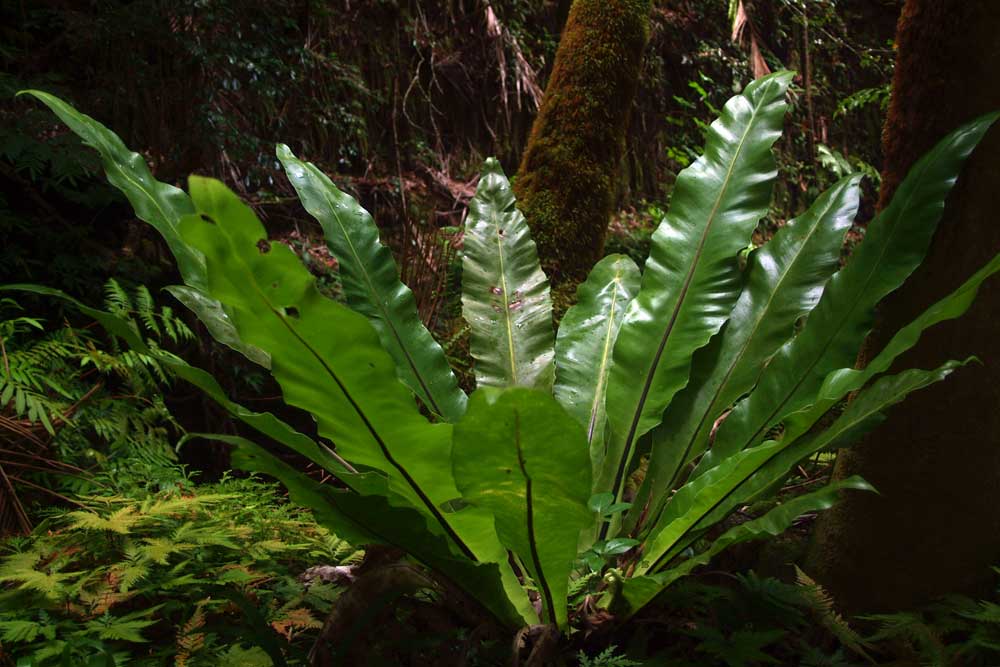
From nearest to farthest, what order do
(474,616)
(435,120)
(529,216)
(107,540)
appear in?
(474,616), (107,540), (529,216), (435,120)

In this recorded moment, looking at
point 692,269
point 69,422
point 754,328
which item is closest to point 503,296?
point 692,269

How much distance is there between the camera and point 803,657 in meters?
1.02

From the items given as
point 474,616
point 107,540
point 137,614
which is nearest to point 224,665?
point 137,614

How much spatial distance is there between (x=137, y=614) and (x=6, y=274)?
6.69 ft

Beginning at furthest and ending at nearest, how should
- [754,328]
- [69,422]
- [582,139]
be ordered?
[582,139] < [69,422] < [754,328]

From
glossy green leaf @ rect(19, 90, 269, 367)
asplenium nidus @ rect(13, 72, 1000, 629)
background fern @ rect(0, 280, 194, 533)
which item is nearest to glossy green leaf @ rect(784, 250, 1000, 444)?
asplenium nidus @ rect(13, 72, 1000, 629)

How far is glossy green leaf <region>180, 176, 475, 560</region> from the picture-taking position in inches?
28.0

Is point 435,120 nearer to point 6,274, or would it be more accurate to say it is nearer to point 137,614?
point 6,274

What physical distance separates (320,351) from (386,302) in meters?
0.58

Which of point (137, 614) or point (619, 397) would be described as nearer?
point (137, 614)

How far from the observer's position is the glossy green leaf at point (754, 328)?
1319mm

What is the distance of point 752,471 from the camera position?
98 cm

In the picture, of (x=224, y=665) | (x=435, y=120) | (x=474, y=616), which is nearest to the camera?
(x=224, y=665)

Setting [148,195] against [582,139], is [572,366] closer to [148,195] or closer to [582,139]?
[148,195]
